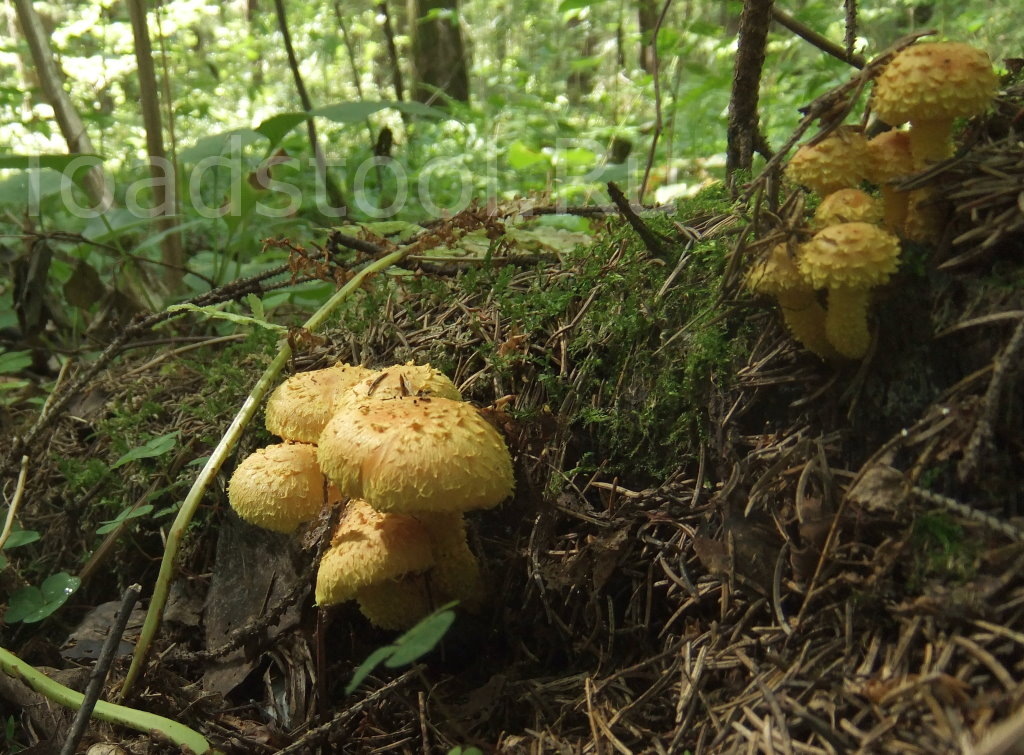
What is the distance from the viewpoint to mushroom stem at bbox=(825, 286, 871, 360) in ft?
5.07

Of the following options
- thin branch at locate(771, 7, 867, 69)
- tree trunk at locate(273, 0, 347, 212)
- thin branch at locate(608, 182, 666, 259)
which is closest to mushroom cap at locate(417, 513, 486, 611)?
thin branch at locate(608, 182, 666, 259)

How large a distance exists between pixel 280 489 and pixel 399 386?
0.47 metres

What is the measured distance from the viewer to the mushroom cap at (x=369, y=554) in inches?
76.5

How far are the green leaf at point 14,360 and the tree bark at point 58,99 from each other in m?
1.04

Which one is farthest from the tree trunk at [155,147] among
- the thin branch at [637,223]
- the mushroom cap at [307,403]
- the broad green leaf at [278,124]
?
the thin branch at [637,223]

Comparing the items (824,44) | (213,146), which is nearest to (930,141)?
(824,44)

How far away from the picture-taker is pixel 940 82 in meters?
1.46

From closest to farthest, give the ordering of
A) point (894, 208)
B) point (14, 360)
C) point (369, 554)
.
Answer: point (894, 208)
point (369, 554)
point (14, 360)

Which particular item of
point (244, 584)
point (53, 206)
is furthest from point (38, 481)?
point (53, 206)

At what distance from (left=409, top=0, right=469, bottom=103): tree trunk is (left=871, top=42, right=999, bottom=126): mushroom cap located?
30.8 ft

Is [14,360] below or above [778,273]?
below

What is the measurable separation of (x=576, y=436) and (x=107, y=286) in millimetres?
3644

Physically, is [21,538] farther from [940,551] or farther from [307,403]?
[940,551]

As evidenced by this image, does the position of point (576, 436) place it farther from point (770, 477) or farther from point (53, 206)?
point (53, 206)
